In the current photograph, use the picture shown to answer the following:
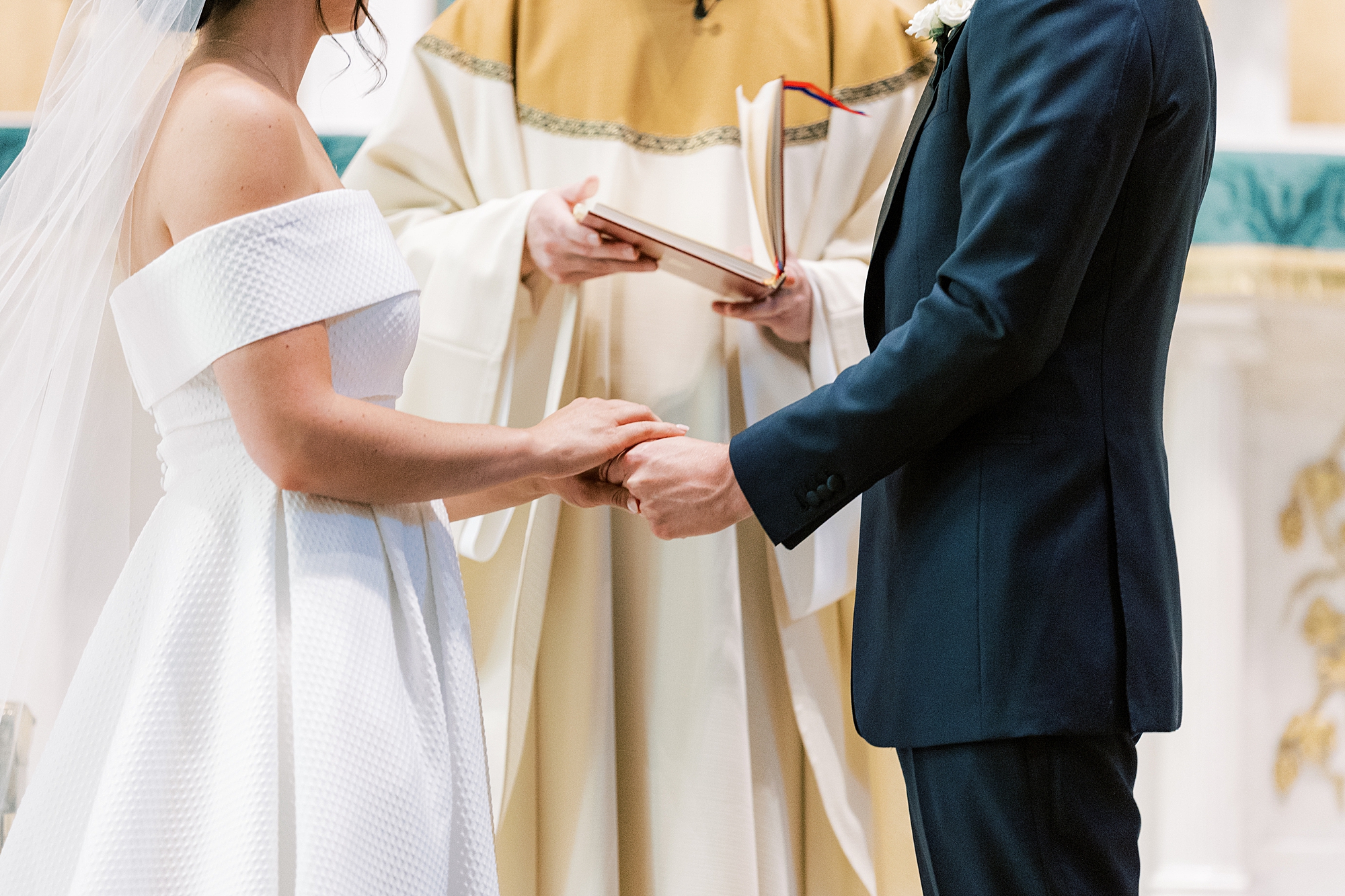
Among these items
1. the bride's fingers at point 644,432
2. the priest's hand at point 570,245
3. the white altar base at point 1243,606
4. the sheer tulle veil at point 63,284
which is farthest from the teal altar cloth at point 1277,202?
the bride's fingers at point 644,432

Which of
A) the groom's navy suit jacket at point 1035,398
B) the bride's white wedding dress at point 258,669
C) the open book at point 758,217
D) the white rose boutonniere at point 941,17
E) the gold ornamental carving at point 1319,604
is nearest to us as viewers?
the bride's white wedding dress at point 258,669

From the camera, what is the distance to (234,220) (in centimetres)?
128

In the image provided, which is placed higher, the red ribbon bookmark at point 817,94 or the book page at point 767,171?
the red ribbon bookmark at point 817,94

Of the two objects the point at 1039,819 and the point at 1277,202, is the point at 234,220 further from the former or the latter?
the point at 1277,202

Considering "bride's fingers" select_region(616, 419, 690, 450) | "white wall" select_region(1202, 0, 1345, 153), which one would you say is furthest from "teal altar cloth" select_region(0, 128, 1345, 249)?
"bride's fingers" select_region(616, 419, 690, 450)

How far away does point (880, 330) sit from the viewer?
165 centimetres

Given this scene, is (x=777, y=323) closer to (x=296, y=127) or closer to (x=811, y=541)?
(x=811, y=541)

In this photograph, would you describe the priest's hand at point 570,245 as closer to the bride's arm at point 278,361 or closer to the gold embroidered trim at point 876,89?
the gold embroidered trim at point 876,89

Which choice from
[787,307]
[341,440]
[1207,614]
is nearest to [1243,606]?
[1207,614]

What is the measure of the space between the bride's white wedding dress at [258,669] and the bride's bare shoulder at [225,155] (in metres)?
0.02

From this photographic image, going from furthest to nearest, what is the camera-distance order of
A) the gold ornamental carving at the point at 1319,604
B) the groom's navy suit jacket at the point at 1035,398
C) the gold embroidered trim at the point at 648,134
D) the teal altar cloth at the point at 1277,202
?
the gold ornamental carving at the point at 1319,604
the teal altar cloth at the point at 1277,202
the gold embroidered trim at the point at 648,134
the groom's navy suit jacket at the point at 1035,398

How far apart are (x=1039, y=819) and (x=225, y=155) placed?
1.16 m

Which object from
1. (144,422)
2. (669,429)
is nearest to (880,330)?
(669,429)

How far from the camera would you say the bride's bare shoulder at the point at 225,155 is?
1282 millimetres
